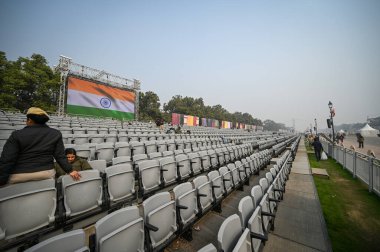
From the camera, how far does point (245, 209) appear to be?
2.96m

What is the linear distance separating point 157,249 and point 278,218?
10.9ft

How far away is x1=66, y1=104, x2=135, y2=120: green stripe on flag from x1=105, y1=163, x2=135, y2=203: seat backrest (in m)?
18.8

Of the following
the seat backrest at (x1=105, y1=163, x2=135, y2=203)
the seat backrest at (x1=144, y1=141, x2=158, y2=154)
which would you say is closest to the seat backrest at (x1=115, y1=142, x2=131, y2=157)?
the seat backrest at (x1=144, y1=141, x2=158, y2=154)

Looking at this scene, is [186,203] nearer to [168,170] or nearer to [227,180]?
[168,170]

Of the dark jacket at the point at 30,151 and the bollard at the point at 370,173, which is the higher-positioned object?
the dark jacket at the point at 30,151

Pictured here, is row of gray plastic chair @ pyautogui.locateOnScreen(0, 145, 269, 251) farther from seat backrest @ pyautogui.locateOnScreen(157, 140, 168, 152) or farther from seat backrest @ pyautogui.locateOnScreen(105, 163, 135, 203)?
seat backrest @ pyautogui.locateOnScreen(157, 140, 168, 152)

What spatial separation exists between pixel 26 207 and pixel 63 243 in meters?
1.33

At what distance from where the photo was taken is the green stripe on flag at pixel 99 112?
62.9 feet

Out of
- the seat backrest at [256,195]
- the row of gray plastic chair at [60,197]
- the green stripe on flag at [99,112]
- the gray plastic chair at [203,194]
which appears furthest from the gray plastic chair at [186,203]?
the green stripe on flag at [99,112]

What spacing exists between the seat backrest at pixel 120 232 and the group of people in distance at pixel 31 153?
1353mm

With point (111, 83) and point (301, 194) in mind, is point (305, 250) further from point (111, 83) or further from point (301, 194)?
point (111, 83)

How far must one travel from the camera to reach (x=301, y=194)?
20.4 feet

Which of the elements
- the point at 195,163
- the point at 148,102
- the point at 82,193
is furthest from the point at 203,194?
the point at 148,102

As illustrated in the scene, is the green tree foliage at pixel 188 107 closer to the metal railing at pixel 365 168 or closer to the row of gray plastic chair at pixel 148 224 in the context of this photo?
the metal railing at pixel 365 168
